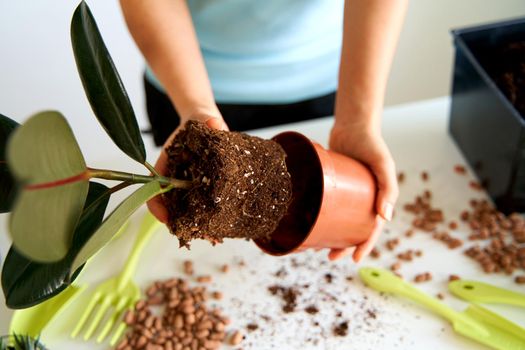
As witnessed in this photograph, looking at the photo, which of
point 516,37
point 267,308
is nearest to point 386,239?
point 267,308

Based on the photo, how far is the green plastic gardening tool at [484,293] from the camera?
2.85 ft

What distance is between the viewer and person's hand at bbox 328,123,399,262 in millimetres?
830

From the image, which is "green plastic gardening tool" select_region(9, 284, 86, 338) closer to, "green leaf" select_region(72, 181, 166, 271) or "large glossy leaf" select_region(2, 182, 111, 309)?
"large glossy leaf" select_region(2, 182, 111, 309)

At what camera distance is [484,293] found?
881 millimetres

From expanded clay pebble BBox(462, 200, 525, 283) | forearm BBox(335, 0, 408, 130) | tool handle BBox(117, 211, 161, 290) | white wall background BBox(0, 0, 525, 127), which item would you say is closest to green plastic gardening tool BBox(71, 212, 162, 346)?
tool handle BBox(117, 211, 161, 290)

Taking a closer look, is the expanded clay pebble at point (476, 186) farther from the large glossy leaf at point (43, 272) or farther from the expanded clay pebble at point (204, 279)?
the large glossy leaf at point (43, 272)

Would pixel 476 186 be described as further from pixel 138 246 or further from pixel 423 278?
pixel 138 246

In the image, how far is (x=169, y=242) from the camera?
102 cm

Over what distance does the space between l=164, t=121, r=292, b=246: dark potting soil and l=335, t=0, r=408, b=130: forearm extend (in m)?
0.22

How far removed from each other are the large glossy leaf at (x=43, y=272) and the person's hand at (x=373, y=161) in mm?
422

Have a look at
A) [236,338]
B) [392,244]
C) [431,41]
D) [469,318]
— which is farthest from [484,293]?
[431,41]

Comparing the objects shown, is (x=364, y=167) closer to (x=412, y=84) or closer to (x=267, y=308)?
(x=267, y=308)

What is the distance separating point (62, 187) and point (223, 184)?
0.22 m

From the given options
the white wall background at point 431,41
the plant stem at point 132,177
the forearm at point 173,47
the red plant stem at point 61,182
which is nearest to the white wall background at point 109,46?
the white wall background at point 431,41
